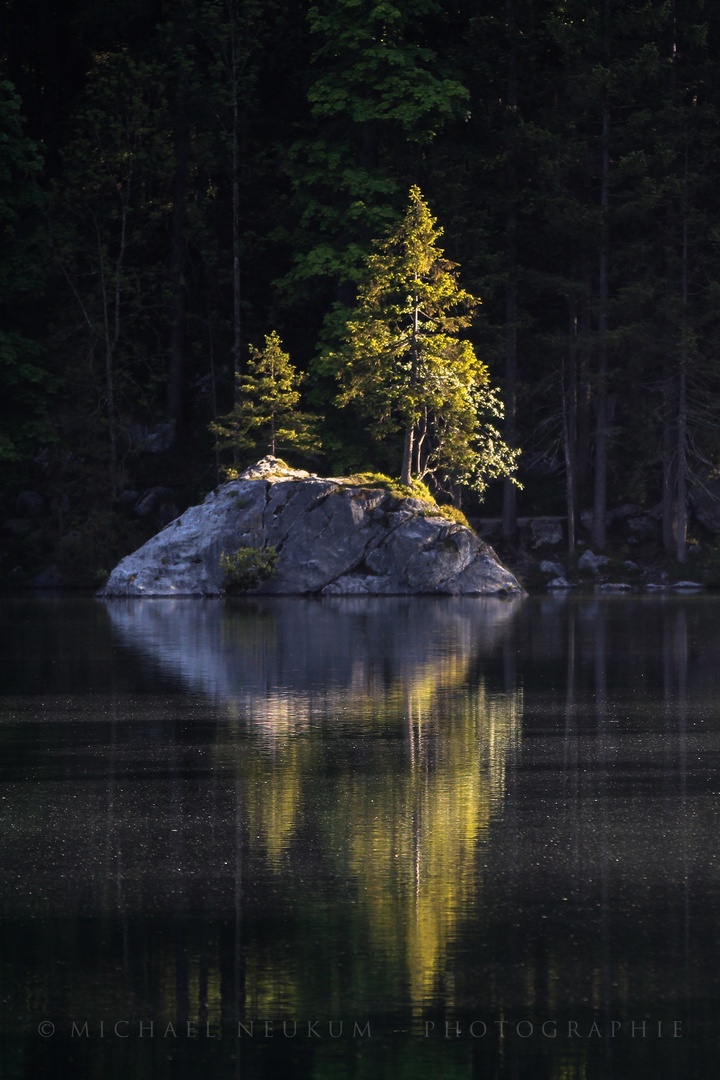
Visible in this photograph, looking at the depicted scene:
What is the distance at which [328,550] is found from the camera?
39.9 meters

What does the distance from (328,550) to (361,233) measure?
13394mm

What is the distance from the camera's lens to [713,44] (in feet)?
158

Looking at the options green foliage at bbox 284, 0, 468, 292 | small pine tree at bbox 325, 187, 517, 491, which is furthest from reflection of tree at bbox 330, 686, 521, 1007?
green foliage at bbox 284, 0, 468, 292

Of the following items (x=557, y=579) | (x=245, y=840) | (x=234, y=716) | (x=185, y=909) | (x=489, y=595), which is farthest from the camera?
(x=557, y=579)

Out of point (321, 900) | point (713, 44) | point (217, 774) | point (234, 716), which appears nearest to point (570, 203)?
point (713, 44)

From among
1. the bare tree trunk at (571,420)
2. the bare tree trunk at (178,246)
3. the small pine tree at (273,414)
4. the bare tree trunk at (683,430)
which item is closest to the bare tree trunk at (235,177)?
the bare tree trunk at (178,246)

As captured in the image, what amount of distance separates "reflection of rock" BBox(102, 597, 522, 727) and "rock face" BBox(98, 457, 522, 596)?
10.2 ft

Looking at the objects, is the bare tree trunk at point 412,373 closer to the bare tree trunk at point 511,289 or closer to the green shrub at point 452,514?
the green shrub at point 452,514

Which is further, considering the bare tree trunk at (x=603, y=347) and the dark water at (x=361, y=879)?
the bare tree trunk at (x=603, y=347)

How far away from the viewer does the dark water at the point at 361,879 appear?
5078 mm

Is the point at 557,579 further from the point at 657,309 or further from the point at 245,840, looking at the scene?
the point at 245,840

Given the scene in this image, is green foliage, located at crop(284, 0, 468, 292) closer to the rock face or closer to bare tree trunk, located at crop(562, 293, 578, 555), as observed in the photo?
bare tree trunk, located at crop(562, 293, 578, 555)

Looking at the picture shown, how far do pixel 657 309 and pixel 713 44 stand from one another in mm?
10707

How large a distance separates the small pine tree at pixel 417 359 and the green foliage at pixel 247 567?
5.28 meters
